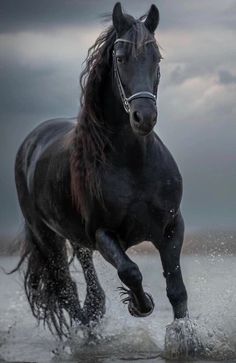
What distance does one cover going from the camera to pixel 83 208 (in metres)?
7.92

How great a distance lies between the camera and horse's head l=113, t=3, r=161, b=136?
A: 6977mm

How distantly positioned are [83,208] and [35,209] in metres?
1.64

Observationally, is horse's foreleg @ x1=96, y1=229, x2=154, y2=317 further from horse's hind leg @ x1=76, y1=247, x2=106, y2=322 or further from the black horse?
horse's hind leg @ x1=76, y1=247, x2=106, y2=322

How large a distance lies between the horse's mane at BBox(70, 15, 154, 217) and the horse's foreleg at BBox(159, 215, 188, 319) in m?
0.60

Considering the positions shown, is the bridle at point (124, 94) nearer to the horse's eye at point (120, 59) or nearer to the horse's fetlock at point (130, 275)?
the horse's eye at point (120, 59)

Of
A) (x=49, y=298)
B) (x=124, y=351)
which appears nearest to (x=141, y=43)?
(x=124, y=351)

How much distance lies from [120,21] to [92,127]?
83 centimetres

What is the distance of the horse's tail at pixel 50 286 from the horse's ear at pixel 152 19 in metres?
2.91

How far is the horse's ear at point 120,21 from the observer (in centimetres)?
743

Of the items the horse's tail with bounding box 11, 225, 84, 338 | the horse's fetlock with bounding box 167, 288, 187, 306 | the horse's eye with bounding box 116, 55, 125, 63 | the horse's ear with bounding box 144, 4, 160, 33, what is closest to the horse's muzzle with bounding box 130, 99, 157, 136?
the horse's eye with bounding box 116, 55, 125, 63

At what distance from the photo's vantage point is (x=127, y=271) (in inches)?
288

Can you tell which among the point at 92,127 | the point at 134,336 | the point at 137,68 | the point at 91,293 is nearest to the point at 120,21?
the point at 137,68

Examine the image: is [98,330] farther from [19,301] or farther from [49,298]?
[19,301]

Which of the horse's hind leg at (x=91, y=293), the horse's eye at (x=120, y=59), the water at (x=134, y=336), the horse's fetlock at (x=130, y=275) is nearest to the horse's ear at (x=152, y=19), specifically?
the horse's eye at (x=120, y=59)
